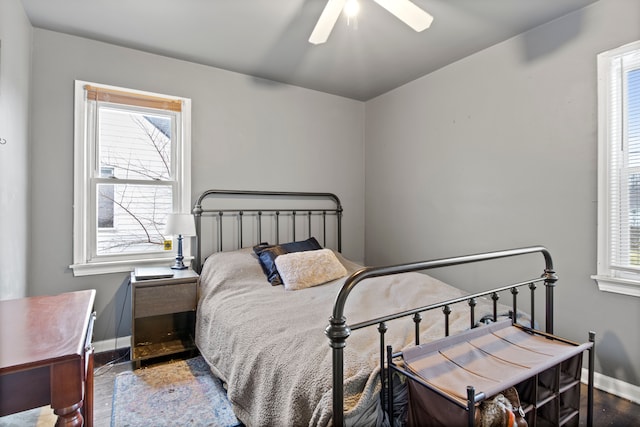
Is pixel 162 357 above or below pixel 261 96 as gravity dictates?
below

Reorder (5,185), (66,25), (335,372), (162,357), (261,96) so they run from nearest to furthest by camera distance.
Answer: (335,372), (5,185), (66,25), (162,357), (261,96)

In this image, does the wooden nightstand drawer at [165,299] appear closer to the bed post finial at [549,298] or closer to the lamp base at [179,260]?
the lamp base at [179,260]

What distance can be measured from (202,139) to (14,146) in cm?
132

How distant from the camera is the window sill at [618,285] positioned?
197cm

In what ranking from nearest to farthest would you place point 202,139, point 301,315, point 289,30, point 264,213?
point 301,315, point 289,30, point 202,139, point 264,213

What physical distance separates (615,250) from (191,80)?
11.3 ft

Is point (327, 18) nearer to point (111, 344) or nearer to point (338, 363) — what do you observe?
point (338, 363)

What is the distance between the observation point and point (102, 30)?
Answer: 2.45 meters

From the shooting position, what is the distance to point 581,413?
184 centimetres

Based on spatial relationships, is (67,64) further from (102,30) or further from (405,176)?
(405,176)

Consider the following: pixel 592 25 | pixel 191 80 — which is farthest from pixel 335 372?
pixel 191 80

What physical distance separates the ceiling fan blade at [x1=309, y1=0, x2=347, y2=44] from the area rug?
2.28m

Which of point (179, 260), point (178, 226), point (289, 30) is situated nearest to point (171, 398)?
point (179, 260)

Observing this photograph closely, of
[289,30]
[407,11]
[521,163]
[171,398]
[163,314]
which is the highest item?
[289,30]
